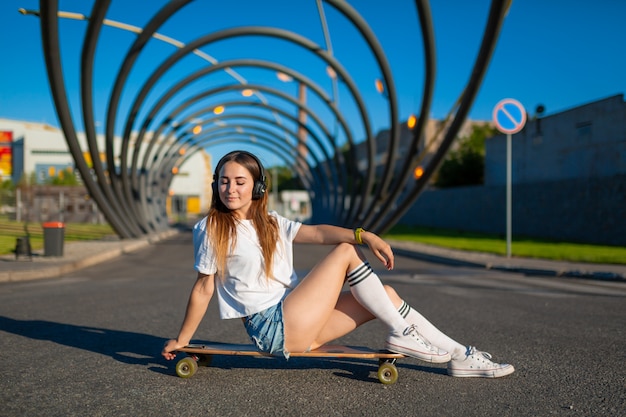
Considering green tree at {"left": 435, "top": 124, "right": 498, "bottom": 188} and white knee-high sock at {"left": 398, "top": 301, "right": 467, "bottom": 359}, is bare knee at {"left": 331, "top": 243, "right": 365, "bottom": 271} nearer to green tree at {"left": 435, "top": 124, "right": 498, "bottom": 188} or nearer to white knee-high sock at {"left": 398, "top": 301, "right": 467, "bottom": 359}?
white knee-high sock at {"left": 398, "top": 301, "right": 467, "bottom": 359}

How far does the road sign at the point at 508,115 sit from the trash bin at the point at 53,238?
9.41 m

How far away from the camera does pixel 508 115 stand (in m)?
12.1

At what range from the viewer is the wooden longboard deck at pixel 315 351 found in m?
3.41

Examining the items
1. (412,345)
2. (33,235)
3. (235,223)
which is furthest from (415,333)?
(33,235)

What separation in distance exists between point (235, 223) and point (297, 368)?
42.7 inches

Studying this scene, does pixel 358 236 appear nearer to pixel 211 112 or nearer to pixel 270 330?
pixel 270 330

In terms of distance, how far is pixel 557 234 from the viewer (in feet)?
66.8

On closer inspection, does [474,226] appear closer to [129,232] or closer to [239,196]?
[129,232]

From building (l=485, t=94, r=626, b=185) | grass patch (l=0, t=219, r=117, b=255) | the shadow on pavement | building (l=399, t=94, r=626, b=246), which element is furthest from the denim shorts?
building (l=485, t=94, r=626, b=185)

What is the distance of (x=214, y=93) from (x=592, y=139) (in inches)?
559

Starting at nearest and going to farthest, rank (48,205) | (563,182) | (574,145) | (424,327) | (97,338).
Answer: (424,327)
(97,338)
(563,182)
(574,145)
(48,205)

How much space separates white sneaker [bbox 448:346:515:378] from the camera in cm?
355

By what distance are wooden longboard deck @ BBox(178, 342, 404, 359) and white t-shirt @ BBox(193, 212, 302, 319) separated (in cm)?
22

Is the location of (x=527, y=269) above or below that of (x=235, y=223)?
below
